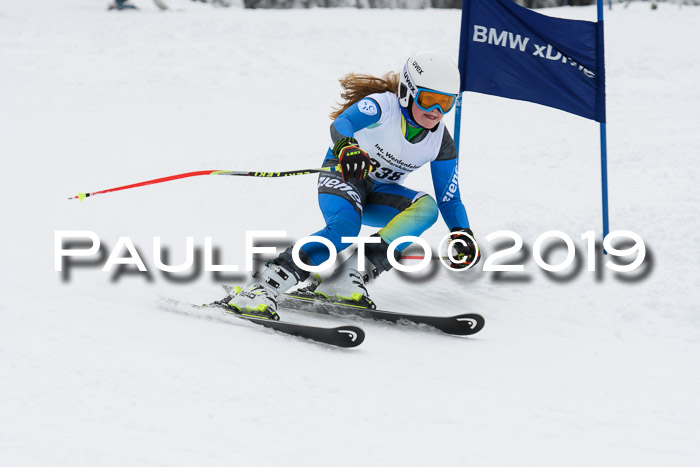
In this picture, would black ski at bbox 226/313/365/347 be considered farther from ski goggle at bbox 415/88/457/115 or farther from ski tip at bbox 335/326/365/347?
ski goggle at bbox 415/88/457/115

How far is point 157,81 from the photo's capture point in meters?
11.3

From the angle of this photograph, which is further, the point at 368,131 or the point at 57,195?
the point at 57,195

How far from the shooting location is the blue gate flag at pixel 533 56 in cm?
516

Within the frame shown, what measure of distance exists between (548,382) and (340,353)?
93 centimetres

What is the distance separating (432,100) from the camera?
160 inches

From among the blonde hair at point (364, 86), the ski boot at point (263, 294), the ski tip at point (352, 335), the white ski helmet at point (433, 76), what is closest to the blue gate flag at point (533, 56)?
the blonde hair at point (364, 86)

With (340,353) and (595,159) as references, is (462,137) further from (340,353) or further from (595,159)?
(340,353)

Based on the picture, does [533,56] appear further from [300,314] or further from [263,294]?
[263,294]

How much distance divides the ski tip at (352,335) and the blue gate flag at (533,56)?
99.5 inches

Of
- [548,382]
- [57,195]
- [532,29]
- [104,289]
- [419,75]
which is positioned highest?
[532,29]

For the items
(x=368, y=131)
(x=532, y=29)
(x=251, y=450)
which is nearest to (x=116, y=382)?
(x=251, y=450)

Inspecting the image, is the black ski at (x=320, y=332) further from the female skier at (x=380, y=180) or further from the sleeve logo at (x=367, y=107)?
the sleeve logo at (x=367, y=107)

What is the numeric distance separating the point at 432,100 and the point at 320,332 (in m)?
1.38

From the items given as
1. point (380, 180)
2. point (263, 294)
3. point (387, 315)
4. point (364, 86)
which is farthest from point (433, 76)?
point (263, 294)
